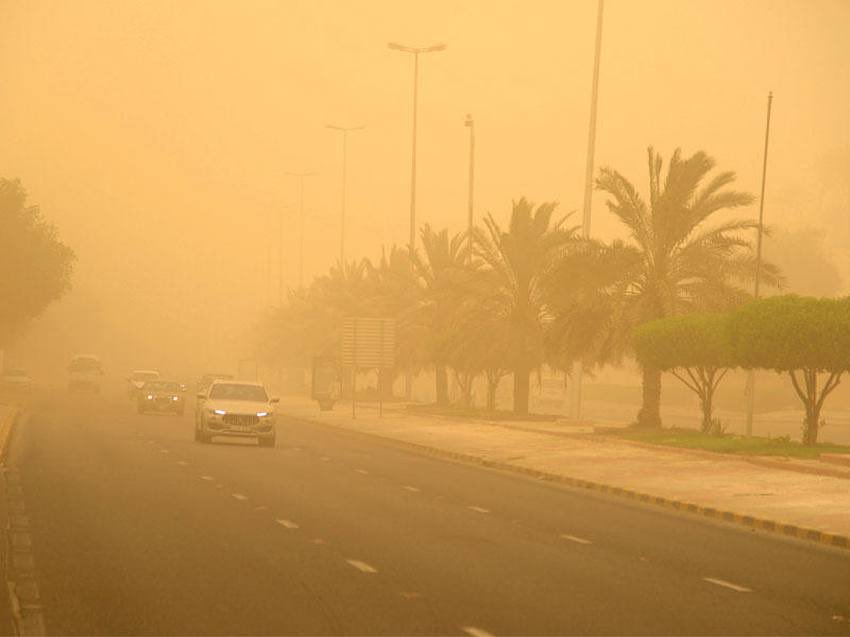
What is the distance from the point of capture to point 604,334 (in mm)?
44812

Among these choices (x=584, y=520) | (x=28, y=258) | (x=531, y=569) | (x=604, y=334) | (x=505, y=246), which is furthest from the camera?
(x=28, y=258)

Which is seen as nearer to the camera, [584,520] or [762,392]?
[584,520]

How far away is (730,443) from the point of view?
38094mm

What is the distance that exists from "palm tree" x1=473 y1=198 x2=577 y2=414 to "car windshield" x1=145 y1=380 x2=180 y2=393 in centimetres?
1471

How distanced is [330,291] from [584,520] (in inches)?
3006

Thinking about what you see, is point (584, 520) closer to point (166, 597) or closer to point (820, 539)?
point (820, 539)

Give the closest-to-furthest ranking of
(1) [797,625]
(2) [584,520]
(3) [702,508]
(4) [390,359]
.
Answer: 1. (1) [797,625]
2. (2) [584,520]
3. (3) [702,508]
4. (4) [390,359]

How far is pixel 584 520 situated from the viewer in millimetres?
22297

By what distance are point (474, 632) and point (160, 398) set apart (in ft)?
173

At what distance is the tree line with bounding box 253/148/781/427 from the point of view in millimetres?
44188

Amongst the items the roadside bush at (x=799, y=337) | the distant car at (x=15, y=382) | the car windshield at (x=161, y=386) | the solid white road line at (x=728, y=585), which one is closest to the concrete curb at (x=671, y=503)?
the solid white road line at (x=728, y=585)

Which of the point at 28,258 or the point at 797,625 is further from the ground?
the point at 28,258

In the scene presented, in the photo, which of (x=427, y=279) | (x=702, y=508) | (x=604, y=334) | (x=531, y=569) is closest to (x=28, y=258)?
(x=427, y=279)

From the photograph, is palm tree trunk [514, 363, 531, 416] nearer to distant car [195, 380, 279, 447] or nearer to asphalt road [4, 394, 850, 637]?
distant car [195, 380, 279, 447]
